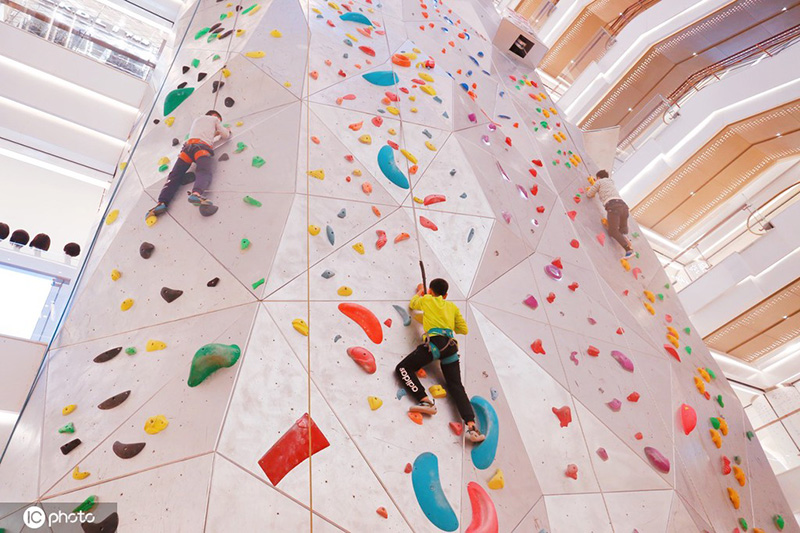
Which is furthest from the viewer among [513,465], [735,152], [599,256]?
[735,152]

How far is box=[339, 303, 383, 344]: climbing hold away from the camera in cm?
295

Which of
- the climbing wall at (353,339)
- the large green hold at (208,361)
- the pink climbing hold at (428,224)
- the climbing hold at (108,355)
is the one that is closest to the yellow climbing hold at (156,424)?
the climbing wall at (353,339)

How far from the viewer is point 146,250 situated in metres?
3.23

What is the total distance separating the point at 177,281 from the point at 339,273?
1.03 meters

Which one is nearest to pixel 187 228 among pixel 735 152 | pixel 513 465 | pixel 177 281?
pixel 177 281

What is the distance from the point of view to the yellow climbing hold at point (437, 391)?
2846 millimetres

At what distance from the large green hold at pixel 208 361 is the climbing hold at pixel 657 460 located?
2.98 metres

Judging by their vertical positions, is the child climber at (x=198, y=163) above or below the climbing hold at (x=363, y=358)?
below

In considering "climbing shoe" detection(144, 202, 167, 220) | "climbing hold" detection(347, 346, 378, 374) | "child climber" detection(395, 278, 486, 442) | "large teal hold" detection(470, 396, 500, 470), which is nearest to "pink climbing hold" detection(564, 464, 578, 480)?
"large teal hold" detection(470, 396, 500, 470)

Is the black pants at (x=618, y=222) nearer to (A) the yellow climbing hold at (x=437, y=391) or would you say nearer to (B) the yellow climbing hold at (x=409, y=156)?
(B) the yellow climbing hold at (x=409, y=156)

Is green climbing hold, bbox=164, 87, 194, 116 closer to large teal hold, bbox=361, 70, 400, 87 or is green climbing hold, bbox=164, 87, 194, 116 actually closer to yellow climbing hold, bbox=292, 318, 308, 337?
large teal hold, bbox=361, 70, 400, 87

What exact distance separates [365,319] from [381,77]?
3040 millimetres

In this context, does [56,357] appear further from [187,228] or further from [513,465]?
[513,465]

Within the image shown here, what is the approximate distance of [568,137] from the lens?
22.8 ft
